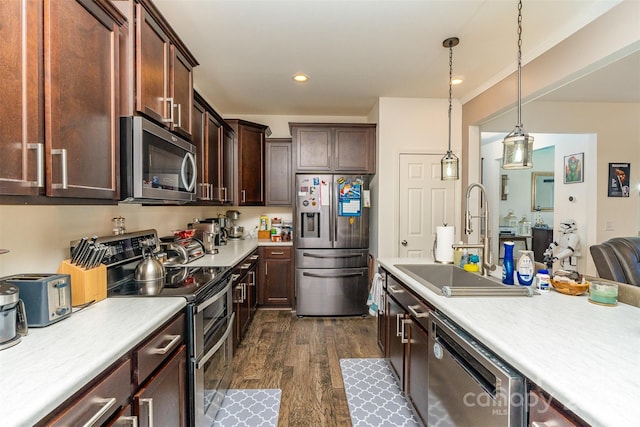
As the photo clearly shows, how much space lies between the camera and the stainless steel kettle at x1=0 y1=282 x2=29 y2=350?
0.90m

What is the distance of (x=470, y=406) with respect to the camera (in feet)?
3.73

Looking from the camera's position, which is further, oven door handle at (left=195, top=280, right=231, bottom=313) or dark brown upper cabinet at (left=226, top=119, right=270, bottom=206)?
dark brown upper cabinet at (left=226, top=119, right=270, bottom=206)

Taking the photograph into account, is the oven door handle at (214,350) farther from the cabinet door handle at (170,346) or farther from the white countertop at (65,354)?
the white countertop at (65,354)

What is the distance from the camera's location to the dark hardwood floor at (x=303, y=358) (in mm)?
1967

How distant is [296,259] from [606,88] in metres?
3.90

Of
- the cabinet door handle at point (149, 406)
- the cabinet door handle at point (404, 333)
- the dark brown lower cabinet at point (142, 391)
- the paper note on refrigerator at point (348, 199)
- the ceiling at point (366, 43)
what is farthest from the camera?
the paper note on refrigerator at point (348, 199)

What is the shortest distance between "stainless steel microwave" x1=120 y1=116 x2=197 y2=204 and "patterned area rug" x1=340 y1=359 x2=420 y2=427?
179cm

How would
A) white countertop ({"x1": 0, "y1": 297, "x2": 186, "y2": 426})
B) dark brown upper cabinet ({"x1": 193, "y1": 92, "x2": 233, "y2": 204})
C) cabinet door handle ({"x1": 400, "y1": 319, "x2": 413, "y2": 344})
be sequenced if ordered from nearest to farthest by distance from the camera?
white countertop ({"x1": 0, "y1": 297, "x2": 186, "y2": 426}) → cabinet door handle ({"x1": 400, "y1": 319, "x2": 413, "y2": 344}) → dark brown upper cabinet ({"x1": 193, "y1": 92, "x2": 233, "y2": 204})

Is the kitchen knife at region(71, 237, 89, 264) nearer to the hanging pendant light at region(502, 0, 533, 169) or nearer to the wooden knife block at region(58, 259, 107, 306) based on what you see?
the wooden knife block at region(58, 259, 107, 306)

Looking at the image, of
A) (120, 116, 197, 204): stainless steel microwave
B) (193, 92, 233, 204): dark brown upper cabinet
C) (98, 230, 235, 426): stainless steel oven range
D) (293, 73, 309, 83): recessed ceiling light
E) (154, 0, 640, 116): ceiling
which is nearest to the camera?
(120, 116, 197, 204): stainless steel microwave

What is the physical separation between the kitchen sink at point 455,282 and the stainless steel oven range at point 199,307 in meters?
1.25

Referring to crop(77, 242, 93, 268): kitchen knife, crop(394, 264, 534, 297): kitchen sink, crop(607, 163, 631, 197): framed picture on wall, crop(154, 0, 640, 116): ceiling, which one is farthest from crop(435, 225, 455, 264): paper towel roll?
crop(607, 163, 631, 197): framed picture on wall

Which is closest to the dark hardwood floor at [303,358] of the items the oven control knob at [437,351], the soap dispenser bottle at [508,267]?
the oven control knob at [437,351]

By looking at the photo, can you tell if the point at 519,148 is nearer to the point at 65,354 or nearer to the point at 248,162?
the point at 65,354
